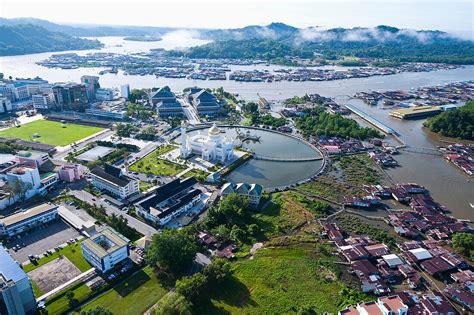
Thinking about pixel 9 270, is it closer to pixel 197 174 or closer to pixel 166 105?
pixel 197 174

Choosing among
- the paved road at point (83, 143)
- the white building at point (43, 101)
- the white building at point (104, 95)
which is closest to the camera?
the paved road at point (83, 143)

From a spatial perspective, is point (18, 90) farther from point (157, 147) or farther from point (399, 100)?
point (399, 100)

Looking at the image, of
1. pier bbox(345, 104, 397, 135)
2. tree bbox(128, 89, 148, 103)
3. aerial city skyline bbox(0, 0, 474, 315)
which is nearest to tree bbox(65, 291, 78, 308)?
aerial city skyline bbox(0, 0, 474, 315)

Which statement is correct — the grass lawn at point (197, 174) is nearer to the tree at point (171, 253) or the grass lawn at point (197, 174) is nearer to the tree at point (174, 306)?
the tree at point (171, 253)

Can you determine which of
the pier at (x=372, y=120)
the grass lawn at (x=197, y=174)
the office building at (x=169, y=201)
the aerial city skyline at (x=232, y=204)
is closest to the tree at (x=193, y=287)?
the aerial city skyline at (x=232, y=204)

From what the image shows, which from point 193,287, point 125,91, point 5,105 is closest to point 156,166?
point 193,287

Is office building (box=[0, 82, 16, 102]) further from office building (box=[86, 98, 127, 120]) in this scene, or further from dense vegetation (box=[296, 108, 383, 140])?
dense vegetation (box=[296, 108, 383, 140])
